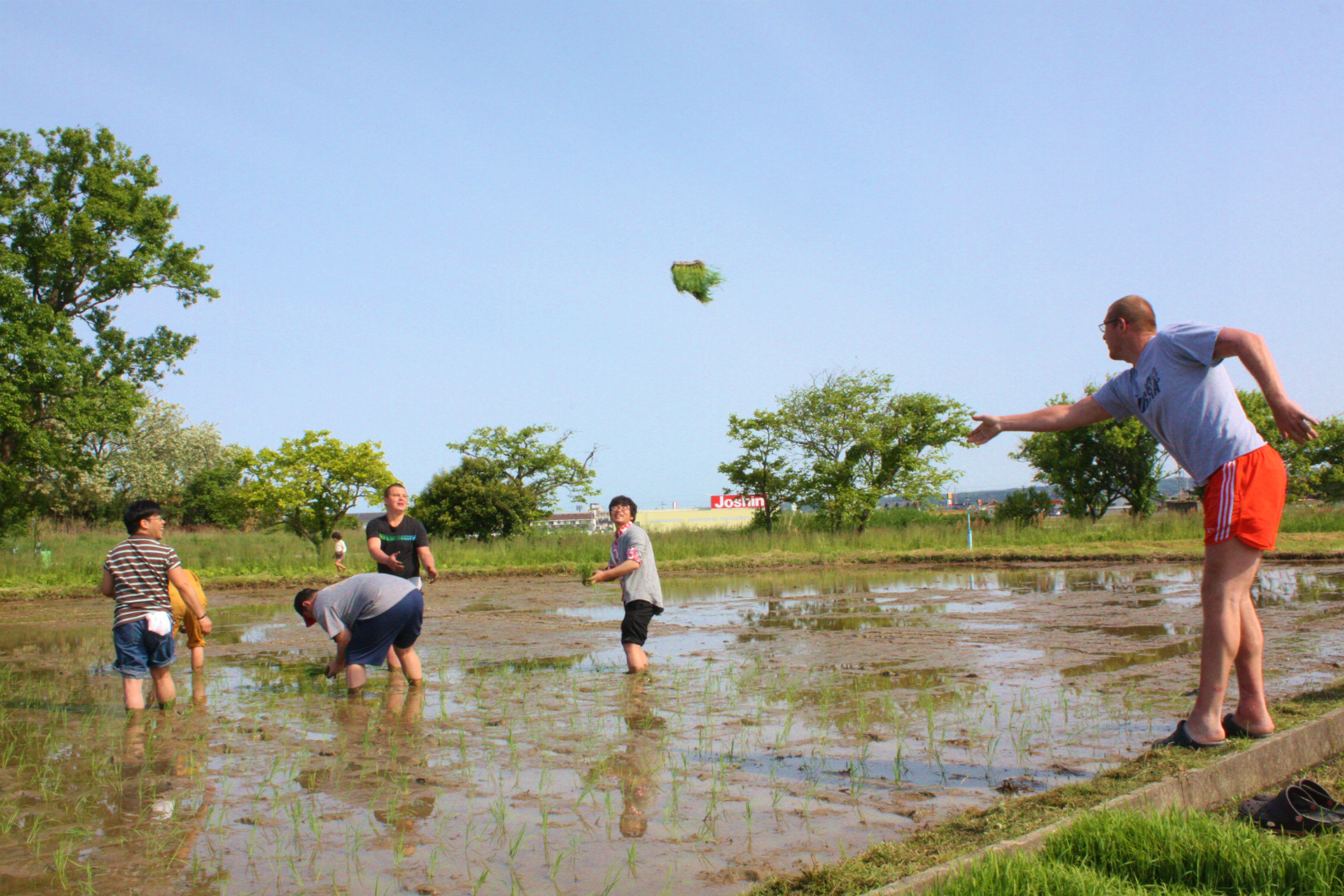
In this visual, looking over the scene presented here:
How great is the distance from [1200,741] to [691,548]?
71.2 ft

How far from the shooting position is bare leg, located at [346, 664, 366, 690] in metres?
7.33

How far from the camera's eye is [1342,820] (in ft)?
10.3

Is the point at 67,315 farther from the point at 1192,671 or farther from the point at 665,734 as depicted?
the point at 1192,671

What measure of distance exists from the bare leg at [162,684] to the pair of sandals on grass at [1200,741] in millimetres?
6663

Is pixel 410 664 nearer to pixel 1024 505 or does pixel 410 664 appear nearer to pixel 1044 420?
pixel 1044 420

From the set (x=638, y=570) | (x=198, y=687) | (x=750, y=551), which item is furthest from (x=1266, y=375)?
(x=750, y=551)

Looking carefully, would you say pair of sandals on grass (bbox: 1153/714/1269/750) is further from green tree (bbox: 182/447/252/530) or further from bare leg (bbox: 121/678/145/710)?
green tree (bbox: 182/447/252/530)

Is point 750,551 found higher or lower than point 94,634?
higher

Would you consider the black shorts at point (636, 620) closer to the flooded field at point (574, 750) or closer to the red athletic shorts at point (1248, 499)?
the flooded field at point (574, 750)

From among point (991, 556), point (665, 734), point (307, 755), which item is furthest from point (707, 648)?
point (991, 556)

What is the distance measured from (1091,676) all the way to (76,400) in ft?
89.9

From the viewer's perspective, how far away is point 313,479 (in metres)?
28.7

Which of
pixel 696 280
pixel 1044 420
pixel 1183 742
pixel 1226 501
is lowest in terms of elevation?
pixel 1183 742

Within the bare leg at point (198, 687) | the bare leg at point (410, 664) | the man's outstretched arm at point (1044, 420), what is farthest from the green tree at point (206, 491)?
the man's outstretched arm at point (1044, 420)
